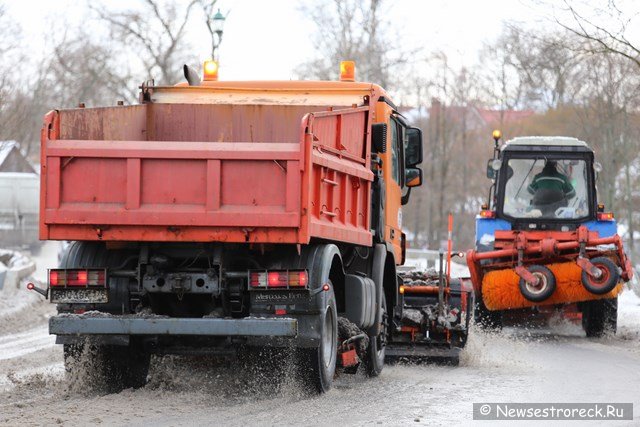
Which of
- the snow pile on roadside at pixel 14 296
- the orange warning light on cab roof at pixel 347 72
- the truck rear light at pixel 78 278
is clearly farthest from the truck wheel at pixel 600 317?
the truck rear light at pixel 78 278

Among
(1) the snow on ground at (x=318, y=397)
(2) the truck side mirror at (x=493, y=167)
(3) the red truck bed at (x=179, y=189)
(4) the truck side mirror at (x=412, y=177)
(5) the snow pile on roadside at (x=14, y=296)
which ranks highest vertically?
(2) the truck side mirror at (x=493, y=167)

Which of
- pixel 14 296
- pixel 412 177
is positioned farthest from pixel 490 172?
pixel 14 296

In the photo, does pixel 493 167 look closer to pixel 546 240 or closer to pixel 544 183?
pixel 544 183

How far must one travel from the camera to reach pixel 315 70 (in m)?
44.3

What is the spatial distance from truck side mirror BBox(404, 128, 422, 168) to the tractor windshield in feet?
17.3

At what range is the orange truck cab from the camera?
8906mm

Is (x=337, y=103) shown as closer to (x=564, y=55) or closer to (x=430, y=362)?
(x=430, y=362)

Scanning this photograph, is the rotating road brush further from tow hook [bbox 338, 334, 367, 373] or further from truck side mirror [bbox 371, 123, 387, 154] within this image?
tow hook [bbox 338, 334, 367, 373]

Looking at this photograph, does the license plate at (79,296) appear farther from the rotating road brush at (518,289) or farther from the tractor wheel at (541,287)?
the rotating road brush at (518,289)

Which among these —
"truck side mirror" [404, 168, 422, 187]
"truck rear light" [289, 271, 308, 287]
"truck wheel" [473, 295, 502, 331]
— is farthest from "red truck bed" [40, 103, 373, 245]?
"truck wheel" [473, 295, 502, 331]

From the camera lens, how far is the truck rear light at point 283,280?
29.9ft

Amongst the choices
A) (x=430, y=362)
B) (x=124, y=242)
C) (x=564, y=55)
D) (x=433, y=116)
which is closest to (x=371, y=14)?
(x=433, y=116)

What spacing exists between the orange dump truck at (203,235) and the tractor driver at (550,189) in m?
7.76

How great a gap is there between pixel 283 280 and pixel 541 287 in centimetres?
749
